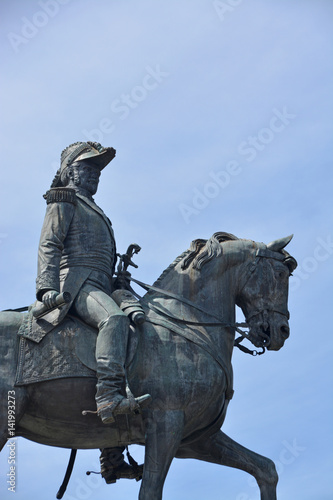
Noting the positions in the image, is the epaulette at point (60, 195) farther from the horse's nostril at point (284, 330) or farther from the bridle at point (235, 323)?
the horse's nostril at point (284, 330)

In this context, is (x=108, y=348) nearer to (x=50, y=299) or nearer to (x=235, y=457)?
(x=50, y=299)

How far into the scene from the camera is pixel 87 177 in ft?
50.0

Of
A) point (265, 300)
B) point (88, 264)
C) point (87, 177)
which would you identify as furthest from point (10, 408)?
point (265, 300)

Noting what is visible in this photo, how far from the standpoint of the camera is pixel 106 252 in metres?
14.7

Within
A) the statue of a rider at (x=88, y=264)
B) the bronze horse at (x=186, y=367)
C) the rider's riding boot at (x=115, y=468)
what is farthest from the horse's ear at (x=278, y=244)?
the rider's riding boot at (x=115, y=468)


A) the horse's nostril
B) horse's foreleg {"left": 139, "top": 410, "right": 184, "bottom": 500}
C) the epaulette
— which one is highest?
the epaulette

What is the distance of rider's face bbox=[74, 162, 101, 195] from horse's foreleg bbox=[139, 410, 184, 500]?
11.6 feet

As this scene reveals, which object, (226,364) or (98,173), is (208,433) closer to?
(226,364)

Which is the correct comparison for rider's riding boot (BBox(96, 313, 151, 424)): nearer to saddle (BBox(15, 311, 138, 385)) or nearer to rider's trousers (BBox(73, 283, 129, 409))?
rider's trousers (BBox(73, 283, 129, 409))

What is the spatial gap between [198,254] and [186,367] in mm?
1751

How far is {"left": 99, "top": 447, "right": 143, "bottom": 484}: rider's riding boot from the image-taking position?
48.0 feet

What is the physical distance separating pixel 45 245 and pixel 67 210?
679 millimetres

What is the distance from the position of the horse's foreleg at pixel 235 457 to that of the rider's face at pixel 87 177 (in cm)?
392

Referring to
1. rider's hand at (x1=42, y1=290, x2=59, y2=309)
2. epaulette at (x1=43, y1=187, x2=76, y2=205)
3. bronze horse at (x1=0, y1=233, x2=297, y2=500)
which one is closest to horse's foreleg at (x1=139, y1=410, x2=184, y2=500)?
bronze horse at (x1=0, y1=233, x2=297, y2=500)
